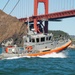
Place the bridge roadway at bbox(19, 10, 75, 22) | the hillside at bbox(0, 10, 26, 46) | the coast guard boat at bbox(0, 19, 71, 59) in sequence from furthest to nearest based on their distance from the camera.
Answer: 1. the hillside at bbox(0, 10, 26, 46)
2. the bridge roadway at bbox(19, 10, 75, 22)
3. the coast guard boat at bbox(0, 19, 71, 59)

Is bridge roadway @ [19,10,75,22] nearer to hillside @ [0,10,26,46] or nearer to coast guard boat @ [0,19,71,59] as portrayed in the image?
hillside @ [0,10,26,46]

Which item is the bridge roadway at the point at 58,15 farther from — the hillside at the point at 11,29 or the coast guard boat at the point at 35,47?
the coast guard boat at the point at 35,47

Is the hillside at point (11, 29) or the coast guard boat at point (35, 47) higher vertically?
the hillside at point (11, 29)

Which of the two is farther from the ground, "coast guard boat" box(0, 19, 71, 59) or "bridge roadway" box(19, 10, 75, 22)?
"bridge roadway" box(19, 10, 75, 22)

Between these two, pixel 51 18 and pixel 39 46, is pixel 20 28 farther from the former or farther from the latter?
pixel 39 46

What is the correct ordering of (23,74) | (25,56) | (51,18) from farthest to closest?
(51,18) → (25,56) → (23,74)

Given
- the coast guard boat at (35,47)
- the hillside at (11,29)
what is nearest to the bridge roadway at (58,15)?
the hillside at (11,29)

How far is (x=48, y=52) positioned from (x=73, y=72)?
20.9 m

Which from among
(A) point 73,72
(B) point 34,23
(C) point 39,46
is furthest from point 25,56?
(B) point 34,23

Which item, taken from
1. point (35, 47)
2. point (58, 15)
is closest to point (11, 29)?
point (58, 15)

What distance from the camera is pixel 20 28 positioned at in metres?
142

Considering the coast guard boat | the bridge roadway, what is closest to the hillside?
the bridge roadway

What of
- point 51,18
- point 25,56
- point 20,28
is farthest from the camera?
point 20,28

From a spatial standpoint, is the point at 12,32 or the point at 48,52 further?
the point at 12,32
